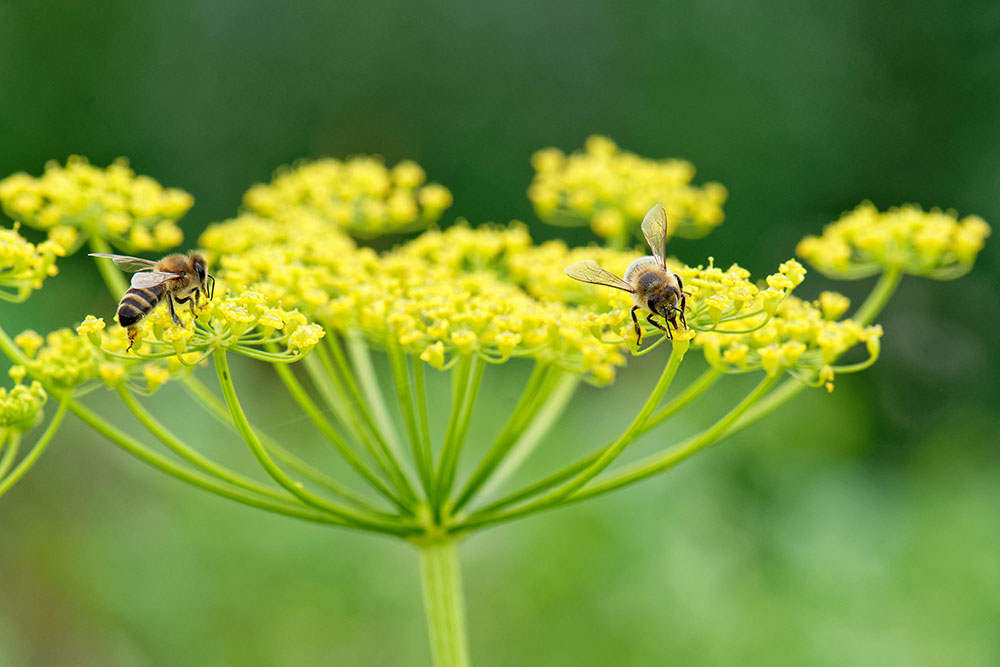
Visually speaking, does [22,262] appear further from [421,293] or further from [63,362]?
→ [421,293]

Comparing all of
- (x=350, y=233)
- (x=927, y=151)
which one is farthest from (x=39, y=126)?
(x=927, y=151)

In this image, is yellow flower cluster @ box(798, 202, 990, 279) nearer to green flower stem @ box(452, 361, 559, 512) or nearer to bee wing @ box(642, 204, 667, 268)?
bee wing @ box(642, 204, 667, 268)

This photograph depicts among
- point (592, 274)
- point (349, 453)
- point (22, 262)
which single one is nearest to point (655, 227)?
point (592, 274)

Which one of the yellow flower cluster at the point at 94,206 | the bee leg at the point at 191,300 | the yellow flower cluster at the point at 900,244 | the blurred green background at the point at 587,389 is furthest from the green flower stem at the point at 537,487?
the blurred green background at the point at 587,389

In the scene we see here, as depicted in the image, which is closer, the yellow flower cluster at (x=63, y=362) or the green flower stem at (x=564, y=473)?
the yellow flower cluster at (x=63, y=362)

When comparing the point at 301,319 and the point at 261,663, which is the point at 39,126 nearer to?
the point at 261,663

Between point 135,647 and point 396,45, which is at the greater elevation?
point 396,45

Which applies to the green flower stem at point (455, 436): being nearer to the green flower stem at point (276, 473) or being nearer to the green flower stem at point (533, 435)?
the green flower stem at point (276, 473)
